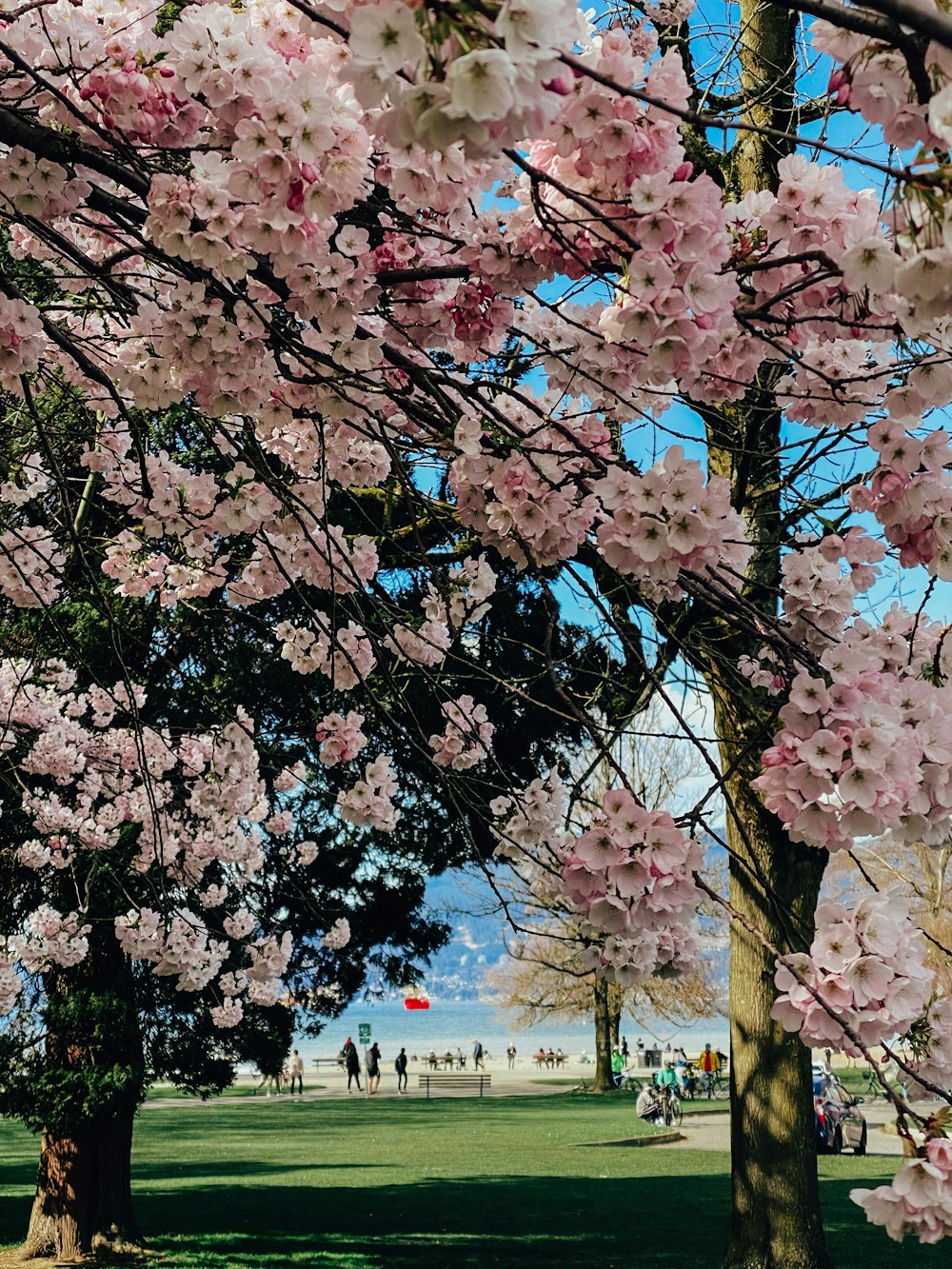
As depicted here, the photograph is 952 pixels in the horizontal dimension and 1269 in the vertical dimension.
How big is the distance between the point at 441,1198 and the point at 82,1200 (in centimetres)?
443

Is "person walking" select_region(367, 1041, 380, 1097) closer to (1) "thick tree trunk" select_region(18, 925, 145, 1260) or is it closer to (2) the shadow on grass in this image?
(2) the shadow on grass

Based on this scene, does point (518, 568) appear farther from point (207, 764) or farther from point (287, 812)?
point (287, 812)

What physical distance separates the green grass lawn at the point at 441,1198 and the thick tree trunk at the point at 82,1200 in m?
0.50

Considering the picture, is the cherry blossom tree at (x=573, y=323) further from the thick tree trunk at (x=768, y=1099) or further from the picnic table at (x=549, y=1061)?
the picnic table at (x=549, y=1061)

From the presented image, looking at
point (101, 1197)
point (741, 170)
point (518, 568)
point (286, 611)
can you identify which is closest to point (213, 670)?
point (286, 611)

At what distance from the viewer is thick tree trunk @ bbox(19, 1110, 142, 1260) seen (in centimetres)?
Result: 941

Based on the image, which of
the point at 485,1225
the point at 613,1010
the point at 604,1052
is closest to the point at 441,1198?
the point at 485,1225

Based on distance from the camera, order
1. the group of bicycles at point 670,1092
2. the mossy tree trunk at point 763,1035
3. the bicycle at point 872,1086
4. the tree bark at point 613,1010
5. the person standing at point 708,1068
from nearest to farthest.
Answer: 1. the bicycle at point 872,1086
2. the mossy tree trunk at point 763,1035
3. the group of bicycles at point 670,1092
4. the person standing at point 708,1068
5. the tree bark at point 613,1010

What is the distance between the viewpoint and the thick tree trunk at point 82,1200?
30.9ft

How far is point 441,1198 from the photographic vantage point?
12617 mm

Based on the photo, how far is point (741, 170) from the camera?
7.71 meters

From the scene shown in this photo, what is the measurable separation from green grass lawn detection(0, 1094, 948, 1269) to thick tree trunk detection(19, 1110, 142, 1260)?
50cm

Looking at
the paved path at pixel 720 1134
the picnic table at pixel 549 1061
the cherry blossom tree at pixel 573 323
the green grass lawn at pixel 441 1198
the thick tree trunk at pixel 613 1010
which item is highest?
the cherry blossom tree at pixel 573 323

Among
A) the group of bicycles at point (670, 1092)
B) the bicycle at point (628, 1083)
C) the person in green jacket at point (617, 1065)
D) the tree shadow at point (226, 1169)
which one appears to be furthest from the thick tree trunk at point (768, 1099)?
the person in green jacket at point (617, 1065)
